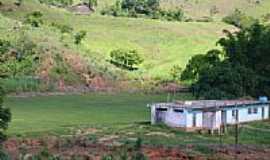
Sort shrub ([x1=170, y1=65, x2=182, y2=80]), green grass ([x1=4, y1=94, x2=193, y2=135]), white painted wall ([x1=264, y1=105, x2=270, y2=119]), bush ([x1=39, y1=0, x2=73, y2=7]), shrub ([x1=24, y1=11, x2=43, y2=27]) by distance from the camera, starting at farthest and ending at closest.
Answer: bush ([x1=39, y1=0, x2=73, y2=7])
shrub ([x1=24, y1=11, x2=43, y2=27])
shrub ([x1=170, y1=65, x2=182, y2=80])
white painted wall ([x1=264, y1=105, x2=270, y2=119])
green grass ([x1=4, y1=94, x2=193, y2=135])

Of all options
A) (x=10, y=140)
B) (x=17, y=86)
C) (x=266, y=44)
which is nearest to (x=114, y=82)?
(x=17, y=86)

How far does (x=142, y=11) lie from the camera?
430 feet

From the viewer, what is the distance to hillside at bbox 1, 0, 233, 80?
324 feet

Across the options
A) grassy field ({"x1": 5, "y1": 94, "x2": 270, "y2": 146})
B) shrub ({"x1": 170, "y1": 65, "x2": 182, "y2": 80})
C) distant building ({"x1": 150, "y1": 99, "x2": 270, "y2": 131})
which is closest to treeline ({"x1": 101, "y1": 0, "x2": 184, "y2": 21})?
shrub ({"x1": 170, "y1": 65, "x2": 182, "y2": 80})

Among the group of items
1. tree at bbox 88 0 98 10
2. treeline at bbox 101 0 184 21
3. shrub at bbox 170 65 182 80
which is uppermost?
tree at bbox 88 0 98 10

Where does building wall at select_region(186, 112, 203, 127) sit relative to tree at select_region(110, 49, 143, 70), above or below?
below

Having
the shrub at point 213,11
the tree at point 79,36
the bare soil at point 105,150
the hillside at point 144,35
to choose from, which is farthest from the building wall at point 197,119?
the shrub at point 213,11

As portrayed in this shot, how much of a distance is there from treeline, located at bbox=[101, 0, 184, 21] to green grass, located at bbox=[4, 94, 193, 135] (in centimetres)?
5341

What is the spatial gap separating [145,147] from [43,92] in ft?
120

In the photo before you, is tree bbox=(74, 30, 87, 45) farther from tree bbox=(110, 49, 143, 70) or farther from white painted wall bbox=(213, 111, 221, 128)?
white painted wall bbox=(213, 111, 221, 128)

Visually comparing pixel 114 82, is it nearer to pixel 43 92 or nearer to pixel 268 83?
pixel 43 92

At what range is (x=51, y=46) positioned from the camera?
86.7 meters

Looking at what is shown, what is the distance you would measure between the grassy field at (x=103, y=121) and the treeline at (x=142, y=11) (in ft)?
187

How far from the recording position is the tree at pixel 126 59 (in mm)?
91688
